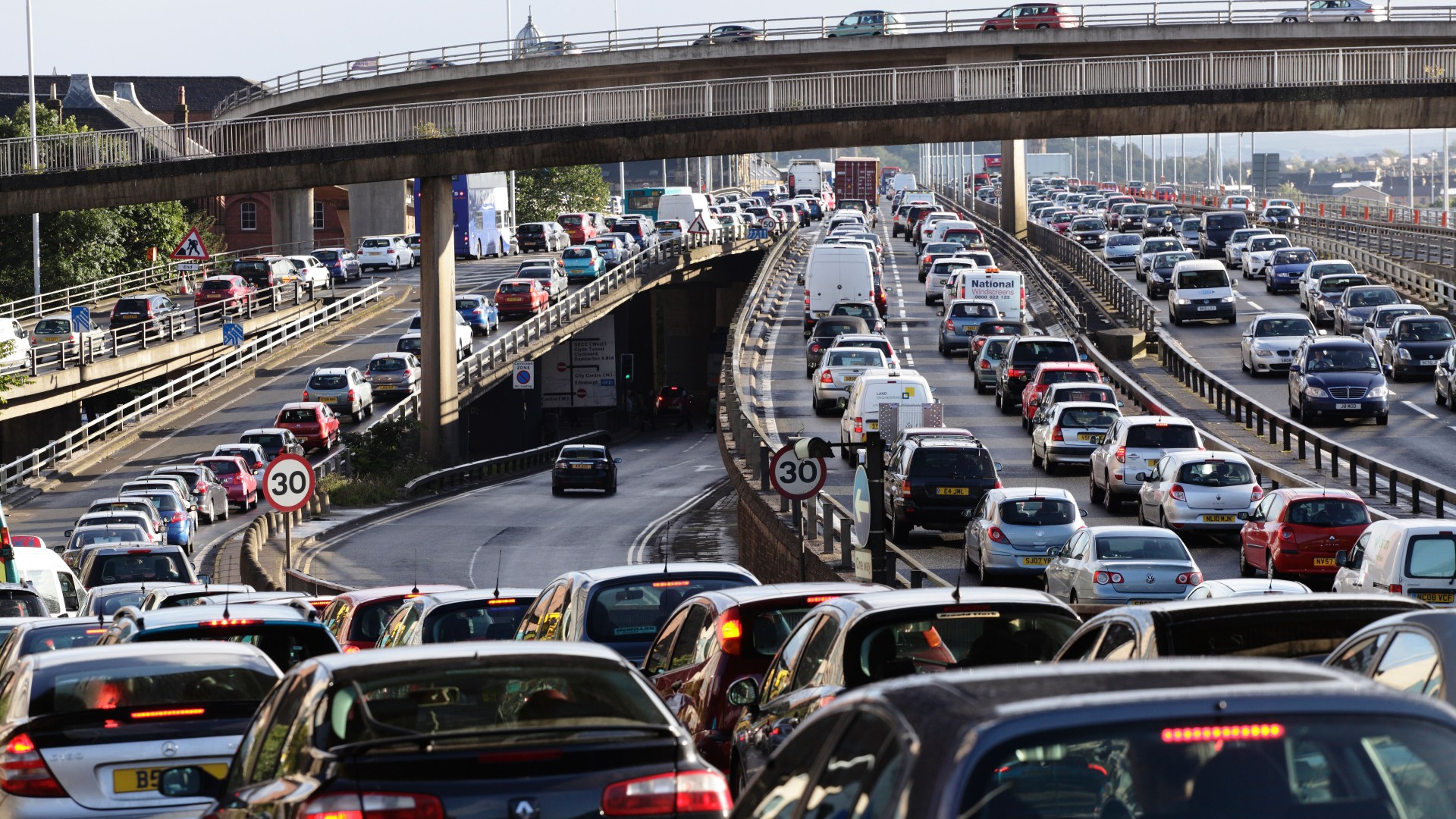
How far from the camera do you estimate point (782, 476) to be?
2439 cm

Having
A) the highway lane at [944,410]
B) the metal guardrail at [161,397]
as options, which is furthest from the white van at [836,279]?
the metal guardrail at [161,397]

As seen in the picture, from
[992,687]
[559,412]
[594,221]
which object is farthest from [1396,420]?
[594,221]

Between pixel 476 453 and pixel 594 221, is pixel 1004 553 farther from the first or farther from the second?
pixel 594 221

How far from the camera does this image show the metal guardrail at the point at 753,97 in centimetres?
5075

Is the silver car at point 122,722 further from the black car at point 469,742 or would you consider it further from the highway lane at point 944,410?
the highway lane at point 944,410

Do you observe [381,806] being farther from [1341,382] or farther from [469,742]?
[1341,382]

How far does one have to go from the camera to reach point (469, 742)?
6371mm

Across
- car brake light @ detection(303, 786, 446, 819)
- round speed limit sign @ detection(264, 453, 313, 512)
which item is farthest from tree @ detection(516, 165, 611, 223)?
car brake light @ detection(303, 786, 446, 819)

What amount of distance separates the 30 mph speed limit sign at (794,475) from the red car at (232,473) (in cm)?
3021

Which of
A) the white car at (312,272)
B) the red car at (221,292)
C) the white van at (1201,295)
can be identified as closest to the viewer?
the white van at (1201,295)

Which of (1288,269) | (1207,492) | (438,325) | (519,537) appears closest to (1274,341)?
(1288,269)

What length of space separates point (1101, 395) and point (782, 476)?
693 inches

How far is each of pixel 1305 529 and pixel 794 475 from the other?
6804 mm

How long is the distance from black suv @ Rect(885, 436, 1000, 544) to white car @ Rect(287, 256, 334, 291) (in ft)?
186
